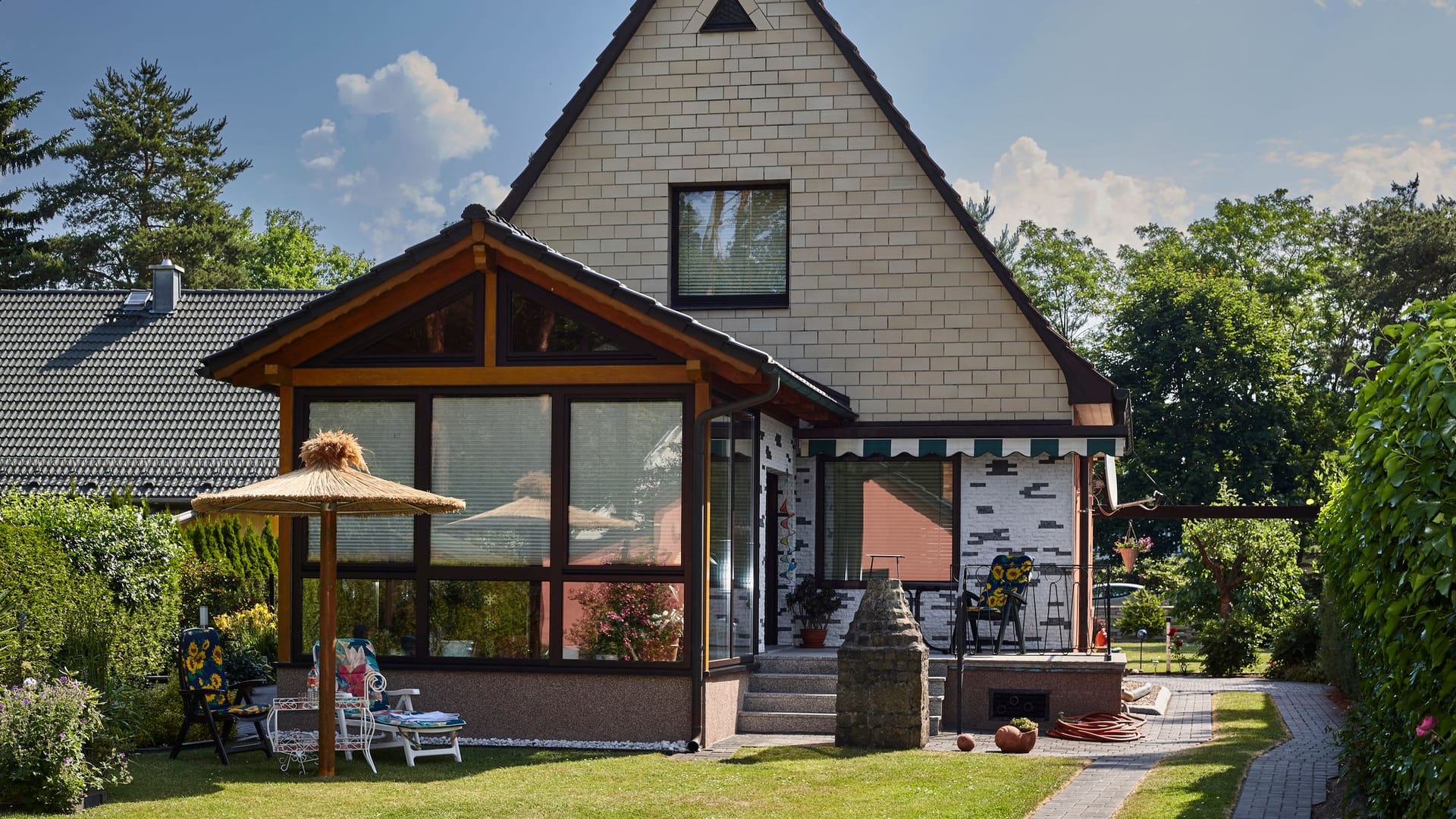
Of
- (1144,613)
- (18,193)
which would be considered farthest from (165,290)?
(1144,613)

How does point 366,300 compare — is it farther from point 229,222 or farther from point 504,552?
point 229,222

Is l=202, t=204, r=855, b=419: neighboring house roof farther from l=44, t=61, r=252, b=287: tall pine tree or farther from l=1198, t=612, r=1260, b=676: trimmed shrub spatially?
l=44, t=61, r=252, b=287: tall pine tree

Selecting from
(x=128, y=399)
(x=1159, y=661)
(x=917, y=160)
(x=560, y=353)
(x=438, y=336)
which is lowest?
(x=1159, y=661)

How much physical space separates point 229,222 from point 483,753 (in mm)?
40245

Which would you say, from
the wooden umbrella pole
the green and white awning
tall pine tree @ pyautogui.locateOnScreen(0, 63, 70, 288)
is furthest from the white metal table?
tall pine tree @ pyautogui.locateOnScreen(0, 63, 70, 288)

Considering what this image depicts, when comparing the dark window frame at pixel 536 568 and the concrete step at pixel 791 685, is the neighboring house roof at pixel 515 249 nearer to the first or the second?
the dark window frame at pixel 536 568

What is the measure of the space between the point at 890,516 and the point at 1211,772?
6602 millimetres

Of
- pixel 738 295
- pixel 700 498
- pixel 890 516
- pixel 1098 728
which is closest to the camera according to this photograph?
pixel 700 498

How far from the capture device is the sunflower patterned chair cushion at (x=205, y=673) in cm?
1183

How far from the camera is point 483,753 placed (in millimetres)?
12641

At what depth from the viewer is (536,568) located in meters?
13.3

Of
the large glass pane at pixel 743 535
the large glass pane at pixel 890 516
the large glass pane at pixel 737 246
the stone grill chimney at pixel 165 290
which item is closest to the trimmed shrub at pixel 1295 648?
the large glass pane at pixel 890 516

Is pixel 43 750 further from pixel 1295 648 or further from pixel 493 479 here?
pixel 1295 648

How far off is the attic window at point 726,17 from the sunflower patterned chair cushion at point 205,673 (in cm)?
966
